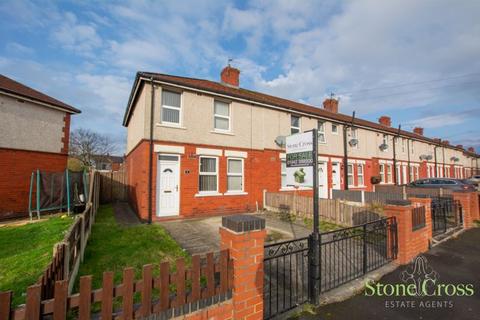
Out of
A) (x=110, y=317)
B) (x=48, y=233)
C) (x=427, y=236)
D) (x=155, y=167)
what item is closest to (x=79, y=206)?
(x=48, y=233)

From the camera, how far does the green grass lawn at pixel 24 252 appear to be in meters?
4.01

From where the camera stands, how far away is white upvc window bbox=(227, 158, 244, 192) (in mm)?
11395

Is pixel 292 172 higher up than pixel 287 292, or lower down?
higher up

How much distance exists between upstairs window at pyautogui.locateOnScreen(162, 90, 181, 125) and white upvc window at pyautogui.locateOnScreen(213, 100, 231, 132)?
1823 mm

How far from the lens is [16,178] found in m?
9.84

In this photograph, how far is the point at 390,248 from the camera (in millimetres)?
5105

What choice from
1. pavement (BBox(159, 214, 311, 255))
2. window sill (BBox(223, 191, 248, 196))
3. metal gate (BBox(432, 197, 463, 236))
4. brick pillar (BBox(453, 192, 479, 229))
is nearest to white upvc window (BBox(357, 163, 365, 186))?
metal gate (BBox(432, 197, 463, 236))

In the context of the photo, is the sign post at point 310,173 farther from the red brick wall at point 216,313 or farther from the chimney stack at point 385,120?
the chimney stack at point 385,120

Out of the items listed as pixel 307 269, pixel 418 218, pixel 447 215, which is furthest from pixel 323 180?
pixel 307 269

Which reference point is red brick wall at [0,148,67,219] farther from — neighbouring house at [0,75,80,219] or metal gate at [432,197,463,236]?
metal gate at [432,197,463,236]

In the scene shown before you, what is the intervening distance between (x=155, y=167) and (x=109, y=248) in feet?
13.6

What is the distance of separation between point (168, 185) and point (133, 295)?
25.5 feet

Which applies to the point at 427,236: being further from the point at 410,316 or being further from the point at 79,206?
the point at 79,206

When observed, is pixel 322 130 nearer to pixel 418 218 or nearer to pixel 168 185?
pixel 418 218
